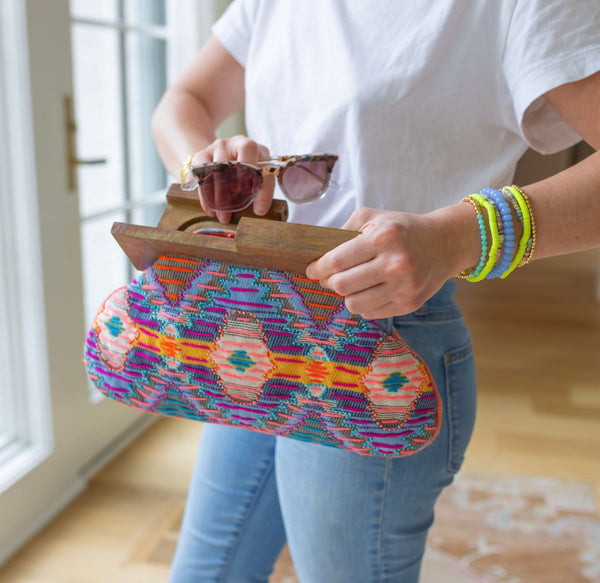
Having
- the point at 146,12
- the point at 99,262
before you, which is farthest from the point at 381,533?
the point at 146,12

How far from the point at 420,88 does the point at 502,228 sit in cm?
21

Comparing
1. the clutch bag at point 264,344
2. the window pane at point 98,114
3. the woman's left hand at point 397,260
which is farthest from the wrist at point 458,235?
→ the window pane at point 98,114

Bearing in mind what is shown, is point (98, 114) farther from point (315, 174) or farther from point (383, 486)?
point (383, 486)

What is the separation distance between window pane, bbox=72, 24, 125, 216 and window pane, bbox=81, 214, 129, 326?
7cm

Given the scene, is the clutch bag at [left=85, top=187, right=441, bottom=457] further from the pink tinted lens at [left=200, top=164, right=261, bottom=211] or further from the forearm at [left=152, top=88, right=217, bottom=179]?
the forearm at [left=152, top=88, right=217, bottom=179]

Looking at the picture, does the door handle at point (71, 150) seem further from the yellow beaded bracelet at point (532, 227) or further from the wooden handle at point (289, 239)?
the yellow beaded bracelet at point (532, 227)

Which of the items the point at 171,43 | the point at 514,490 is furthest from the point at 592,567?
the point at 171,43

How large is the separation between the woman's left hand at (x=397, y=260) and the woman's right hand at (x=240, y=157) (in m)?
0.17

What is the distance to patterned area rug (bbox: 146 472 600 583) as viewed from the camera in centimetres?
182

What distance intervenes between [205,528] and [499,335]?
2890 mm

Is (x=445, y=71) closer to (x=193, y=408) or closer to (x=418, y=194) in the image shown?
(x=418, y=194)

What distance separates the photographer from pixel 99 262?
2.29 meters

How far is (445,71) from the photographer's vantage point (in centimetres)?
78

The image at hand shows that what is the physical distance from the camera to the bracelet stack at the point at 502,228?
659mm
